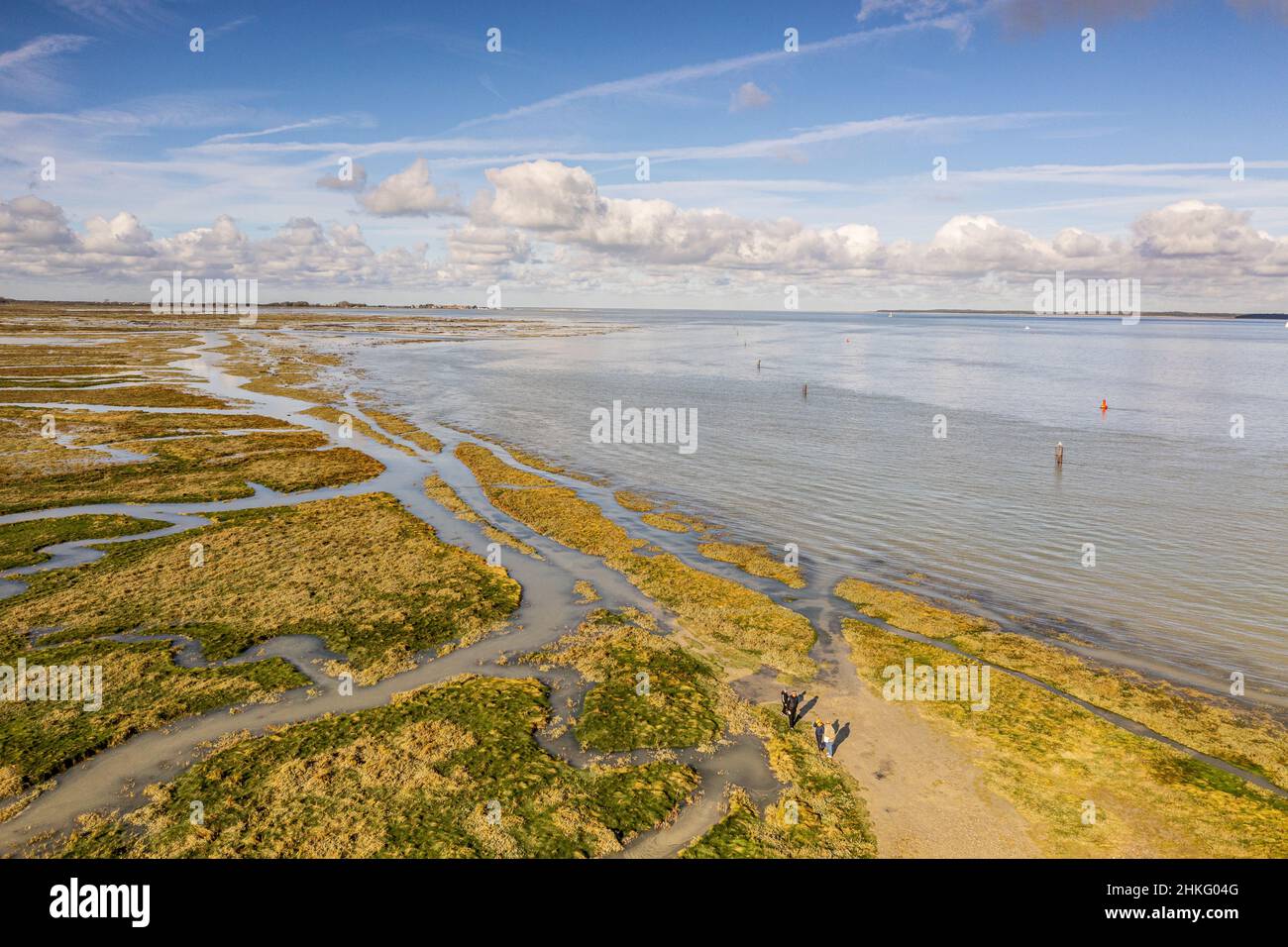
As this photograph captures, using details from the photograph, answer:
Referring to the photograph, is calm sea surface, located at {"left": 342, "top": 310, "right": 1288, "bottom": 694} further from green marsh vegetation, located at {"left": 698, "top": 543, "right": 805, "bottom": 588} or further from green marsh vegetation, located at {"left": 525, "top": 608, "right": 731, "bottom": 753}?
green marsh vegetation, located at {"left": 525, "top": 608, "right": 731, "bottom": 753}

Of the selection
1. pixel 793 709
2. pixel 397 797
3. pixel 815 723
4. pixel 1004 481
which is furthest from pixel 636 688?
pixel 1004 481

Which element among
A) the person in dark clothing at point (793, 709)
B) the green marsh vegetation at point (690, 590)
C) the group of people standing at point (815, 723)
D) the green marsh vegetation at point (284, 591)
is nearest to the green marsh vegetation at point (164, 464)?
the green marsh vegetation at point (284, 591)

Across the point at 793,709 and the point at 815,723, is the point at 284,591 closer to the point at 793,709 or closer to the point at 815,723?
the point at 793,709

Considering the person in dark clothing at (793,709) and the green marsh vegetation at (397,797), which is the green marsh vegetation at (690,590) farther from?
the green marsh vegetation at (397,797)

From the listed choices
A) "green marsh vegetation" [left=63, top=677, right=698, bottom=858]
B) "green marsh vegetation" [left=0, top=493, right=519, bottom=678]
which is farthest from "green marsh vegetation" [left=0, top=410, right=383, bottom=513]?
"green marsh vegetation" [left=63, top=677, right=698, bottom=858]
